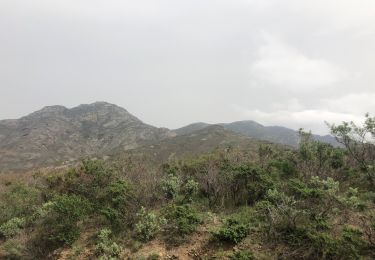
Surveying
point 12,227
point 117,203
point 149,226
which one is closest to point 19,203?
point 12,227

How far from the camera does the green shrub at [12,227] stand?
50.0ft

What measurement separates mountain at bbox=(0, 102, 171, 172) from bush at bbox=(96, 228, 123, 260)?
360ft

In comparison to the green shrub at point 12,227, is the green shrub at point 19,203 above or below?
above

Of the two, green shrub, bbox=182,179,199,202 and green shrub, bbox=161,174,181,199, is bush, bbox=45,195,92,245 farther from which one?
green shrub, bbox=182,179,199,202

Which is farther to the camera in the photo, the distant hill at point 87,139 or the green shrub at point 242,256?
the distant hill at point 87,139

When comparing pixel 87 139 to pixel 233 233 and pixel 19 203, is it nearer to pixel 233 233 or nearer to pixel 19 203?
pixel 19 203

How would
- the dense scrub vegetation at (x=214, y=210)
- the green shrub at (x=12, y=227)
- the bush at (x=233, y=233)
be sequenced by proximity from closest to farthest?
1. the dense scrub vegetation at (x=214, y=210)
2. the bush at (x=233, y=233)
3. the green shrub at (x=12, y=227)

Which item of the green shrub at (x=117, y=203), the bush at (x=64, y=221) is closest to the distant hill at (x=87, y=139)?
the green shrub at (x=117, y=203)

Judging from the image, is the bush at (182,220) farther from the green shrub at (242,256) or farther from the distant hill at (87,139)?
the distant hill at (87,139)

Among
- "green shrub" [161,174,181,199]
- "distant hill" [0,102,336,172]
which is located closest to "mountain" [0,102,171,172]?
"distant hill" [0,102,336,172]

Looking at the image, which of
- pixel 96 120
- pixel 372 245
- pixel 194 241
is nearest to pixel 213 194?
pixel 194 241

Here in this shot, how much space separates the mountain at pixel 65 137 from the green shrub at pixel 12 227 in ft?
349

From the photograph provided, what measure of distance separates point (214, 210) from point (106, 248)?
4897 mm

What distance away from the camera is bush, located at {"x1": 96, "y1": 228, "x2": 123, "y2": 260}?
12.4 m
